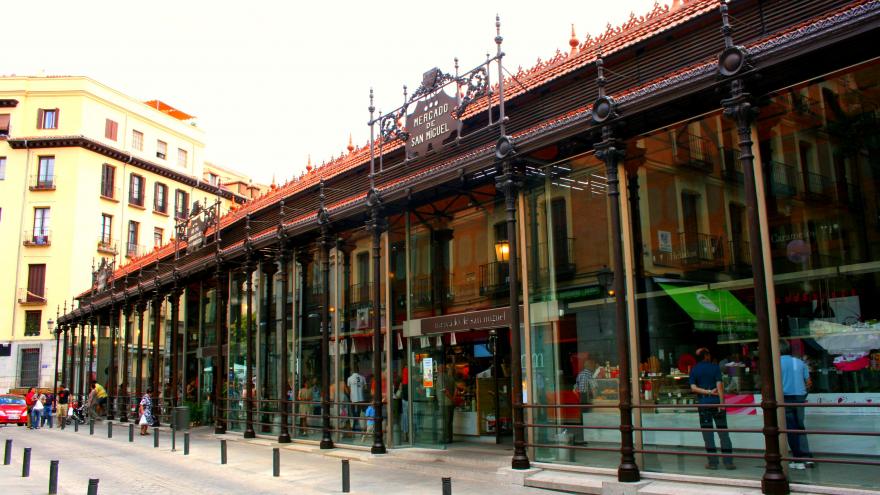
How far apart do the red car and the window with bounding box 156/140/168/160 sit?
2915 centimetres

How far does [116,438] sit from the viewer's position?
24422mm

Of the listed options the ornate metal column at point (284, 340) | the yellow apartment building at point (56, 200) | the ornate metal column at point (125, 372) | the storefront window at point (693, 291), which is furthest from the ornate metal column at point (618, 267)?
the yellow apartment building at point (56, 200)

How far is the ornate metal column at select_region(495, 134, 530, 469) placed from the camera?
12156 mm

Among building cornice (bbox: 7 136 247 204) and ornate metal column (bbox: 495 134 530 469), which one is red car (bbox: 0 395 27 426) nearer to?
building cornice (bbox: 7 136 247 204)

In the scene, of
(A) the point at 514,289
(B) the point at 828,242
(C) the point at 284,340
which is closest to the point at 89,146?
(C) the point at 284,340

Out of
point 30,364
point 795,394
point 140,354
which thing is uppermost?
point 140,354

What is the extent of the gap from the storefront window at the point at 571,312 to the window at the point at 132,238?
4994cm

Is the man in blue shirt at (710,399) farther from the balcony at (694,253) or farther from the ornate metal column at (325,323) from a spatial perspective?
the ornate metal column at (325,323)

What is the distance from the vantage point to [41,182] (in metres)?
52.9

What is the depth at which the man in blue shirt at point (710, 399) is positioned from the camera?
1016cm

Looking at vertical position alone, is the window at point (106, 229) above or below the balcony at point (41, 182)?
below

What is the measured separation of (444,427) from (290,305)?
7.17 m

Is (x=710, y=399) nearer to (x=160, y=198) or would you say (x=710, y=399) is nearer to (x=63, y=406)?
(x=63, y=406)

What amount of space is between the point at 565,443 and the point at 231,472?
6.77 metres
